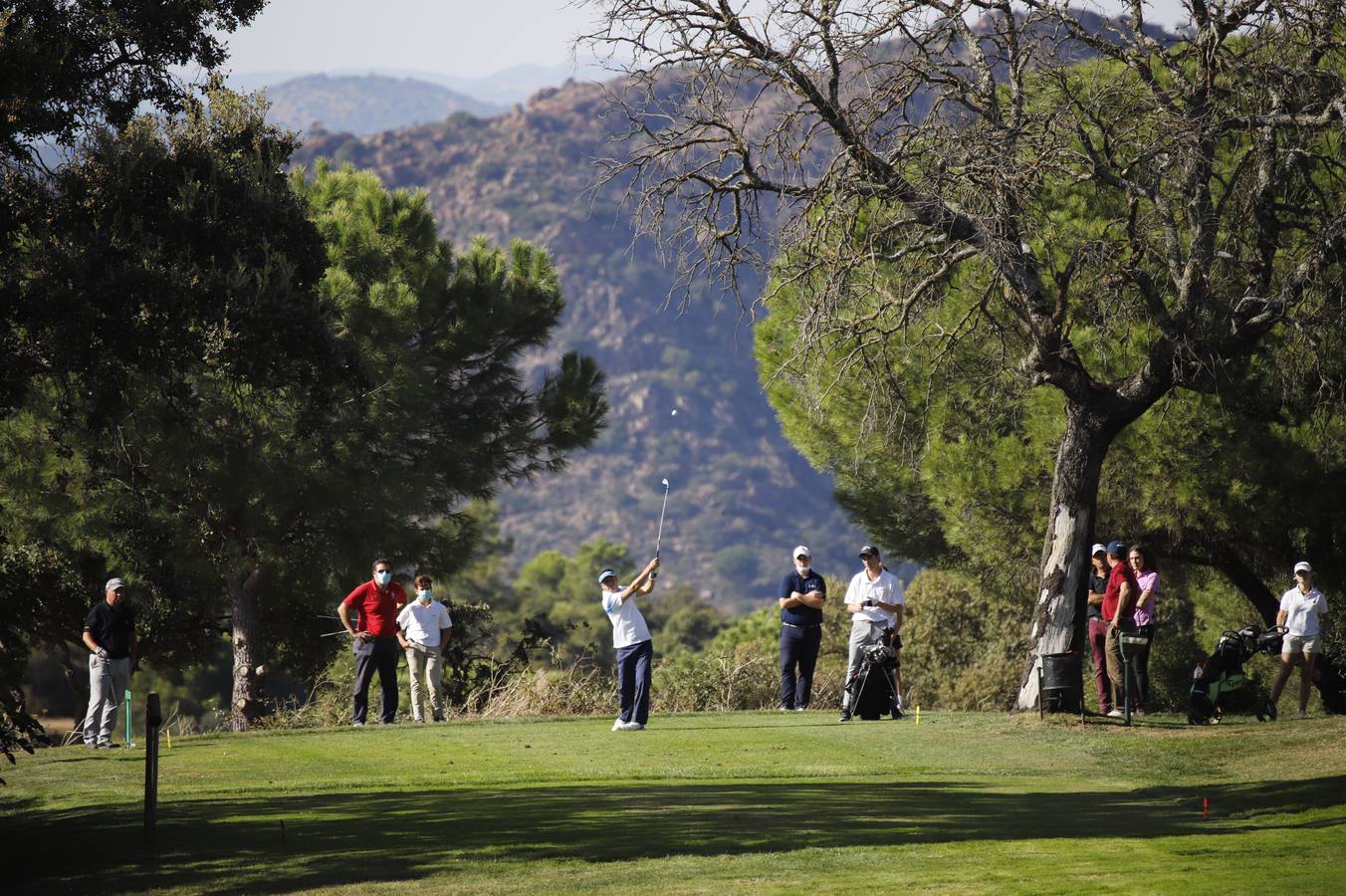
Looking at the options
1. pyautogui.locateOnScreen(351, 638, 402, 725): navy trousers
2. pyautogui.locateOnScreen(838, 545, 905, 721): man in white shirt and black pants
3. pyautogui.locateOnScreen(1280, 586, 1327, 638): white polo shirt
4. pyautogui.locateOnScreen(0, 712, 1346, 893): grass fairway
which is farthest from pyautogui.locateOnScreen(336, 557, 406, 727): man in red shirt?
pyautogui.locateOnScreen(1280, 586, 1327, 638): white polo shirt

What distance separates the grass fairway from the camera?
8.79 metres

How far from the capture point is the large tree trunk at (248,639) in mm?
27031

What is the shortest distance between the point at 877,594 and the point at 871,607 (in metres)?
0.22

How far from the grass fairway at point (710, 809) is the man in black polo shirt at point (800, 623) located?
174cm

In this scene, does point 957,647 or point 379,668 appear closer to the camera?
point 379,668

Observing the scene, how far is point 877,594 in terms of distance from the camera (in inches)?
680

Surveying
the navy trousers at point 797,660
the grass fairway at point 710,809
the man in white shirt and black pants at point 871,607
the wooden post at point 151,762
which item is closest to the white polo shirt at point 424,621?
the grass fairway at point 710,809

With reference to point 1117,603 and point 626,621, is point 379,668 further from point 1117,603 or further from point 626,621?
point 1117,603

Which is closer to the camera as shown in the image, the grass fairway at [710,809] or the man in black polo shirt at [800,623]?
the grass fairway at [710,809]

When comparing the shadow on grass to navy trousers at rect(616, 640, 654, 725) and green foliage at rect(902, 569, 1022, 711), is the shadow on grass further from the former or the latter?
green foliage at rect(902, 569, 1022, 711)

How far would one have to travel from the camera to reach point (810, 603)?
1819 centimetres


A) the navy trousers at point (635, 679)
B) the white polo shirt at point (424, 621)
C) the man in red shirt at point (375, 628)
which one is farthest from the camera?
the white polo shirt at point (424, 621)

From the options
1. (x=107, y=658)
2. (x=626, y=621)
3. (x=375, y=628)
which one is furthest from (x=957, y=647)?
(x=107, y=658)

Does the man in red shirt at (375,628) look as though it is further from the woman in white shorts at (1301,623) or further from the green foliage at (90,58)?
the woman in white shorts at (1301,623)
